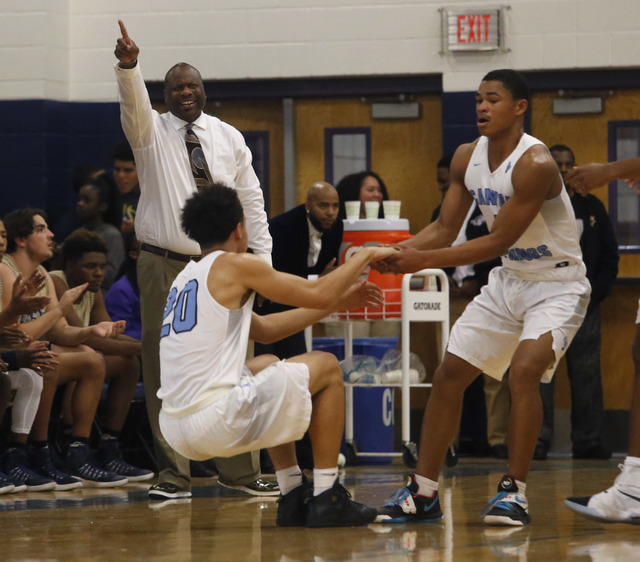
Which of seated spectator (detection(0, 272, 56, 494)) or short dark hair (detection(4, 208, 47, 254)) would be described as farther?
short dark hair (detection(4, 208, 47, 254))

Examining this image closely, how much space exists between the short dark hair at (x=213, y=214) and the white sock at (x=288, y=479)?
91cm

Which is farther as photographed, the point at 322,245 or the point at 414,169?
the point at 414,169

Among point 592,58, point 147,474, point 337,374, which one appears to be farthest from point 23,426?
point 592,58

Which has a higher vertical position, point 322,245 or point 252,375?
point 322,245

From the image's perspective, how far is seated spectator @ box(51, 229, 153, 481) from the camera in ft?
21.5

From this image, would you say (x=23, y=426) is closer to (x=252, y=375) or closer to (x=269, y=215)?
(x=252, y=375)

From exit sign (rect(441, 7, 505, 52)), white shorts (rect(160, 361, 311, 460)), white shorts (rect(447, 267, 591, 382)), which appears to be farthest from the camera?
exit sign (rect(441, 7, 505, 52))

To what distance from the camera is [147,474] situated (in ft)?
21.0

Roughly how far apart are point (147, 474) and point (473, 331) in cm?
251

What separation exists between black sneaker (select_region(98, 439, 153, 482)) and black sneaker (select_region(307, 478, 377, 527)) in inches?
86.3

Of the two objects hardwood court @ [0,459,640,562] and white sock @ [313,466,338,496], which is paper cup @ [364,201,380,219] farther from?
white sock @ [313,466,338,496]

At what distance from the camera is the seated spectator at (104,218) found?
24.2ft

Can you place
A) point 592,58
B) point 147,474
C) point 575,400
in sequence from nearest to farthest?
1. point 147,474
2. point 575,400
3. point 592,58

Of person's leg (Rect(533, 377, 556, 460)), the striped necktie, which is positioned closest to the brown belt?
the striped necktie
